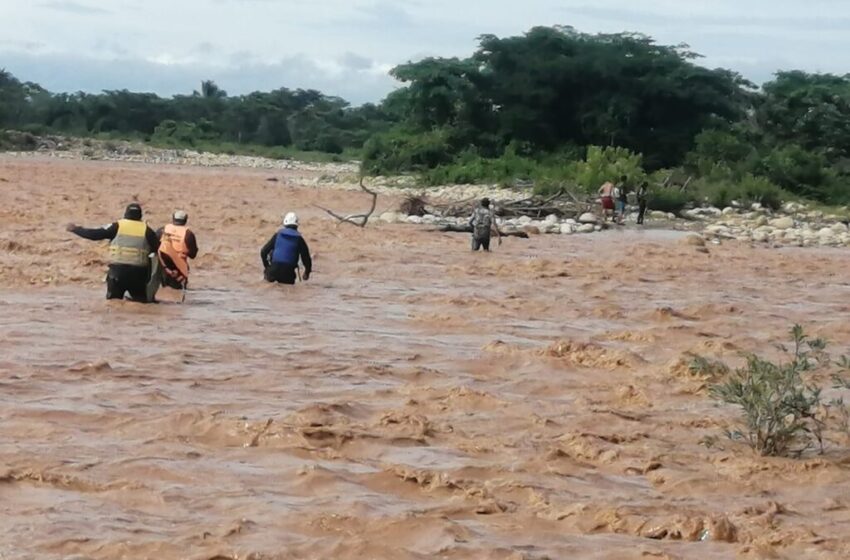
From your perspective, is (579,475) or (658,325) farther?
(658,325)

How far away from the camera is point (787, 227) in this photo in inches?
1233

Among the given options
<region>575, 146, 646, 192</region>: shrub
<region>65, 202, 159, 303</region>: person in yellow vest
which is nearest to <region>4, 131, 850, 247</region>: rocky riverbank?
<region>575, 146, 646, 192</region>: shrub

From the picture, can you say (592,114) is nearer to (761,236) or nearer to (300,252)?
(761,236)

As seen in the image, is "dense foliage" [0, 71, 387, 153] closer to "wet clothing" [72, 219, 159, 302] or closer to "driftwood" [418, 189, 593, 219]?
"driftwood" [418, 189, 593, 219]

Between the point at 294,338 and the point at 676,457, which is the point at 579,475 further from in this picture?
the point at 294,338

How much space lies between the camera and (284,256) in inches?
649

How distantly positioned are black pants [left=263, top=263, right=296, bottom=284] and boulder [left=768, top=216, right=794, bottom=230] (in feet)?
57.4

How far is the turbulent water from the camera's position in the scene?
20.8ft

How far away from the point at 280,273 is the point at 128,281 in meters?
2.99

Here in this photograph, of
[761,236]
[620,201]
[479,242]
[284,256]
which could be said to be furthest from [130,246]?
[620,201]

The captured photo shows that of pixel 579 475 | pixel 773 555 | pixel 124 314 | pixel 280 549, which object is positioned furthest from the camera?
pixel 124 314

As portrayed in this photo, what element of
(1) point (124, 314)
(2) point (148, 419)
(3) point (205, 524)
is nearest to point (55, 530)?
(3) point (205, 524)

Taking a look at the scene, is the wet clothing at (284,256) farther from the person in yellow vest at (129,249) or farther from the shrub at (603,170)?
the shrub at (603,170)

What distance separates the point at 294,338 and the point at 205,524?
253 inches
